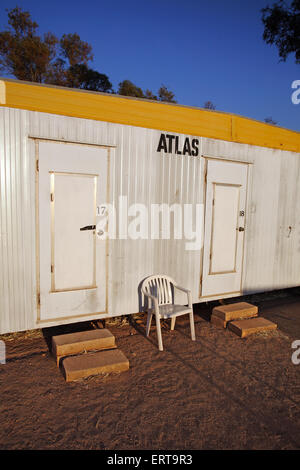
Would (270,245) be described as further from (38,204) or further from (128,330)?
(38,204)

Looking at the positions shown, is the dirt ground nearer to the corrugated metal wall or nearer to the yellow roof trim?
the corrugated metal wall

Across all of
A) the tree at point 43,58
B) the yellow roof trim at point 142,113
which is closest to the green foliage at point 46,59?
the tree at point 43,58

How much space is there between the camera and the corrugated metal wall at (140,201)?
3.55m

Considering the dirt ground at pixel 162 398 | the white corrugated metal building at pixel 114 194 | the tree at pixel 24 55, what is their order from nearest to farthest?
1. the dirt ground at pixel 162 398
2. the white corrugated metal building at pixel 114 194
3. the tree at pixel 24 55

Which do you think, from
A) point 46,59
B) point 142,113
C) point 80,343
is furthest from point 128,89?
point 80,343

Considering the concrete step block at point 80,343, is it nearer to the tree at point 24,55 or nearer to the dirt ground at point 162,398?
the dirt ground at point 162,398

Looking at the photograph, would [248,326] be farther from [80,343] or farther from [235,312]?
[80,343]

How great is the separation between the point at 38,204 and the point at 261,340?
327 centimetres

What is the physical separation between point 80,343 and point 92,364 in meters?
0.33

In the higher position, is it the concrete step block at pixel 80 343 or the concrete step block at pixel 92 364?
the concrete step block at pixel 80 343

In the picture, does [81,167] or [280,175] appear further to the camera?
[280,175]

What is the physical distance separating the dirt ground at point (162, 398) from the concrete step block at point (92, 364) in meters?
0.07
